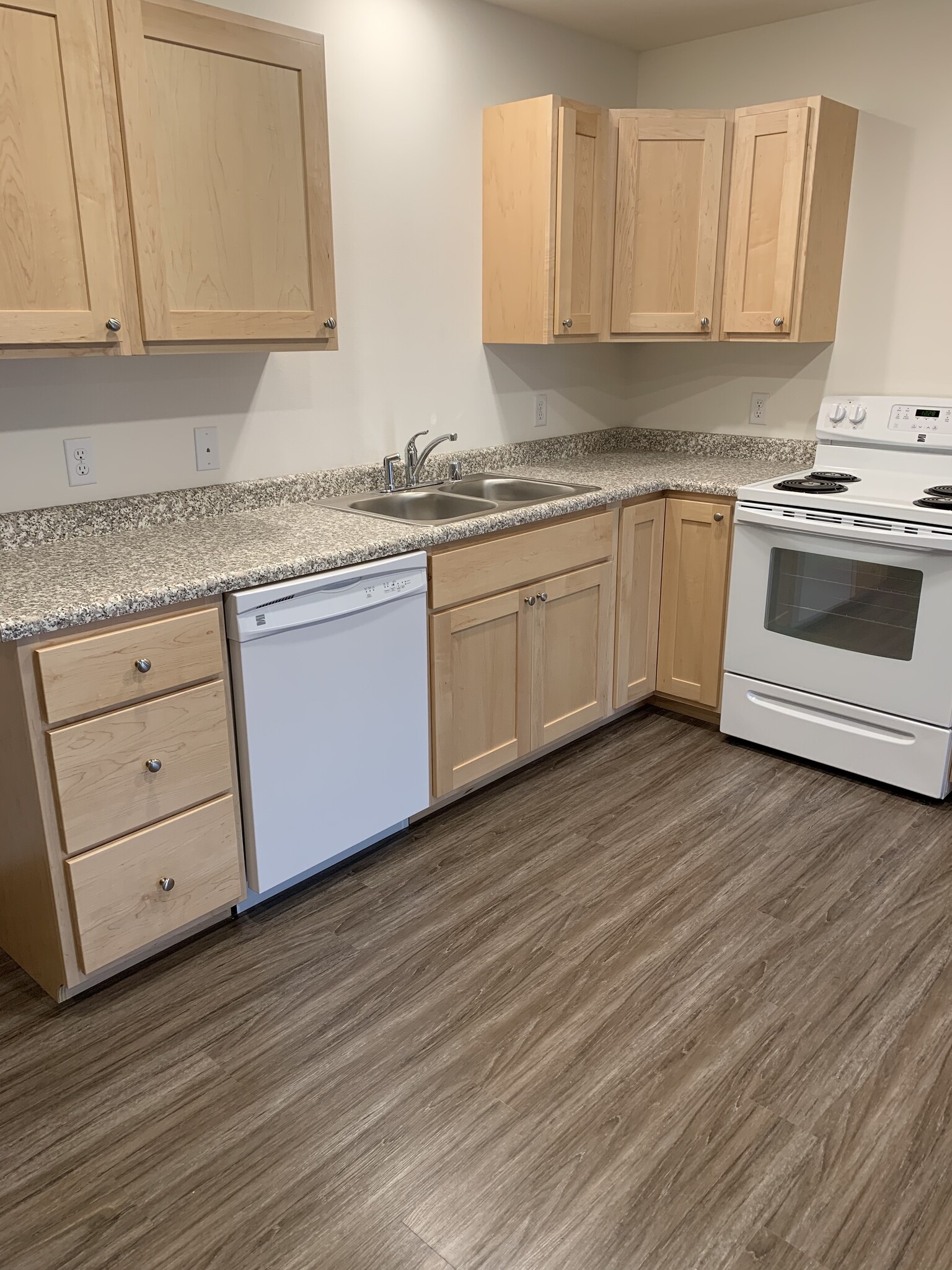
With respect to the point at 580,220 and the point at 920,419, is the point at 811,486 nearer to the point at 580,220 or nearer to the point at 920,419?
the point at 920,419

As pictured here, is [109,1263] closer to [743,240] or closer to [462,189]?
[462,189]

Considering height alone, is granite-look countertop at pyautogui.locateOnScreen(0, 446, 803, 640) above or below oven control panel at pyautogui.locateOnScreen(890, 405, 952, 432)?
below

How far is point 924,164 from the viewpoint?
10.3ft

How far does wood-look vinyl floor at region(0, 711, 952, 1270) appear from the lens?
1.56 m

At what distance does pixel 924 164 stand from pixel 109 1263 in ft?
12.0

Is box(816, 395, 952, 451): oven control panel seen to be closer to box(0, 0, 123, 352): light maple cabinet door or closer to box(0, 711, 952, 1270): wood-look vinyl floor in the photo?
box(0, 711, 952, 1270): wood-look vinyl floor

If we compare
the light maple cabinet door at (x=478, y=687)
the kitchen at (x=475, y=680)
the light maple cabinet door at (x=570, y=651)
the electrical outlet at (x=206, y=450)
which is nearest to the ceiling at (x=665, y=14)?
the kitchen at (x=475, y=680)

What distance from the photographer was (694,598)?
3406 millimetres

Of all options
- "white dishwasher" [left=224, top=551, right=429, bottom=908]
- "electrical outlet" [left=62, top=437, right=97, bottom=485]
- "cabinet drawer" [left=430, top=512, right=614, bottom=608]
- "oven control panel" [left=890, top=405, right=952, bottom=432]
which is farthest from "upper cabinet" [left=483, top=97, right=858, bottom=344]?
"electrical outlet" [left=62, top=437, right=97, bottom=485]

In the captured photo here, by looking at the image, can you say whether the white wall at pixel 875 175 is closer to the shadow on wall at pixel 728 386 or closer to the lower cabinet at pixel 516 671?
the shadow on wall at pixel 728 386

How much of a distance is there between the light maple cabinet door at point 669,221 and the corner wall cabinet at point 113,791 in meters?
2.11

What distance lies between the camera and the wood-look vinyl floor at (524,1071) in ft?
5.13

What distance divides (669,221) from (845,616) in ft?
4.93

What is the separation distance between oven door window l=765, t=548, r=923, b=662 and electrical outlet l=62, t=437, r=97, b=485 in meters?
2.07
